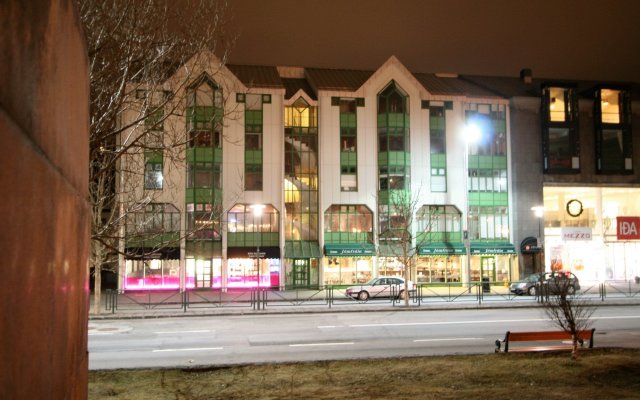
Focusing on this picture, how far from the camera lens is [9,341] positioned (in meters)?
2.09

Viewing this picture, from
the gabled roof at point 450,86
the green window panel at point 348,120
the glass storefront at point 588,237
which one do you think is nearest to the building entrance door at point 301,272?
the green window panel at point 348,120

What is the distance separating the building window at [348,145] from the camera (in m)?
45.2

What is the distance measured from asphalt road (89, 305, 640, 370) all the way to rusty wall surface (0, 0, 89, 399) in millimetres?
11044

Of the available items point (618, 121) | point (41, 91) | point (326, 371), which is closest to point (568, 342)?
point (326, 371)

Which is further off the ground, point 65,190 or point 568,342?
point 65,190

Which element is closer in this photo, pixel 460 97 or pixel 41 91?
pixel 41 91

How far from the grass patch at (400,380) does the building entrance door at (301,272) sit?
29689mm

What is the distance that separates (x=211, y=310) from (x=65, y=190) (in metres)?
24.9

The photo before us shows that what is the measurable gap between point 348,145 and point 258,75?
9.54m

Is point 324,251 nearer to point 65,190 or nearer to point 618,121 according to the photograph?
point 618,121

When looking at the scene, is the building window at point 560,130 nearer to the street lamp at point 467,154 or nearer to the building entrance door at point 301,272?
the street lamp at point 467,154

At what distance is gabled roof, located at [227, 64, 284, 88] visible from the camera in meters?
44.9

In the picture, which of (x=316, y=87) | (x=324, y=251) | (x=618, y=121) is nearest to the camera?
(x=324, y=251)

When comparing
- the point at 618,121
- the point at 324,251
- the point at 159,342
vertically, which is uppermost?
the point at 618,121
